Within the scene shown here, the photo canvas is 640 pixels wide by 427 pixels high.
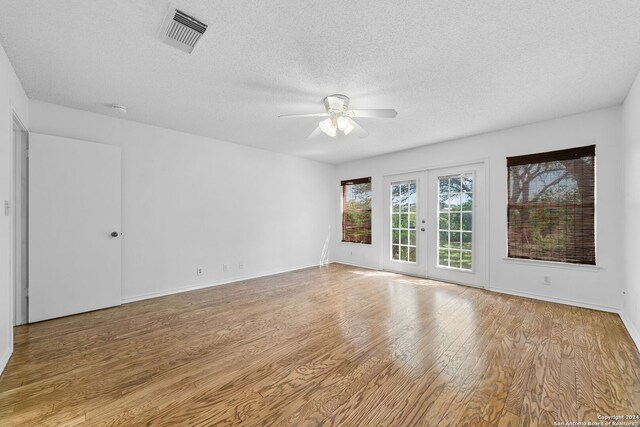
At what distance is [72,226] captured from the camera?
123 inches

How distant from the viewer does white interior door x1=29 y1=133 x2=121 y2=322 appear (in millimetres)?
2932

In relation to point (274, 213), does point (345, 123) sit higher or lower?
higher

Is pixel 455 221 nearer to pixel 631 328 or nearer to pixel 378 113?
pixel 631 328

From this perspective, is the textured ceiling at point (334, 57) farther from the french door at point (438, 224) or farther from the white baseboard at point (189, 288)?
the white baseboard at point (189, 288)

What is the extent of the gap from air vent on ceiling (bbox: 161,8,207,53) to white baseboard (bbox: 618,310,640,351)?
440 centimetres

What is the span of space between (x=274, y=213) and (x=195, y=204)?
1.56 meters

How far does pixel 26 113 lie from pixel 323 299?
4110mm

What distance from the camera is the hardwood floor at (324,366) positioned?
1577 millimetres

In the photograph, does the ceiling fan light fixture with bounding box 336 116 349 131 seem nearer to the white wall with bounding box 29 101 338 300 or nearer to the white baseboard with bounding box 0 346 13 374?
the white wall with bounding box 29 101 338 300

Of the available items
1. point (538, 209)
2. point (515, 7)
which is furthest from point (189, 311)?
point (538, 209)

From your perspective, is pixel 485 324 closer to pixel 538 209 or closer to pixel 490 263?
pixel 490 263

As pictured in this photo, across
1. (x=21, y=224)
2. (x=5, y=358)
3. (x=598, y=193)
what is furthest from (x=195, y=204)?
(x=598, y=193)

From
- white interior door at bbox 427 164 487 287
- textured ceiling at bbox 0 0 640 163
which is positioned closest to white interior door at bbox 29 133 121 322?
textured ceiling at bbox 0 0 640 163

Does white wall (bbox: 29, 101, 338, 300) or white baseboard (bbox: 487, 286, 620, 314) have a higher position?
white wall (bbox: 29, 101, 338, 300)
